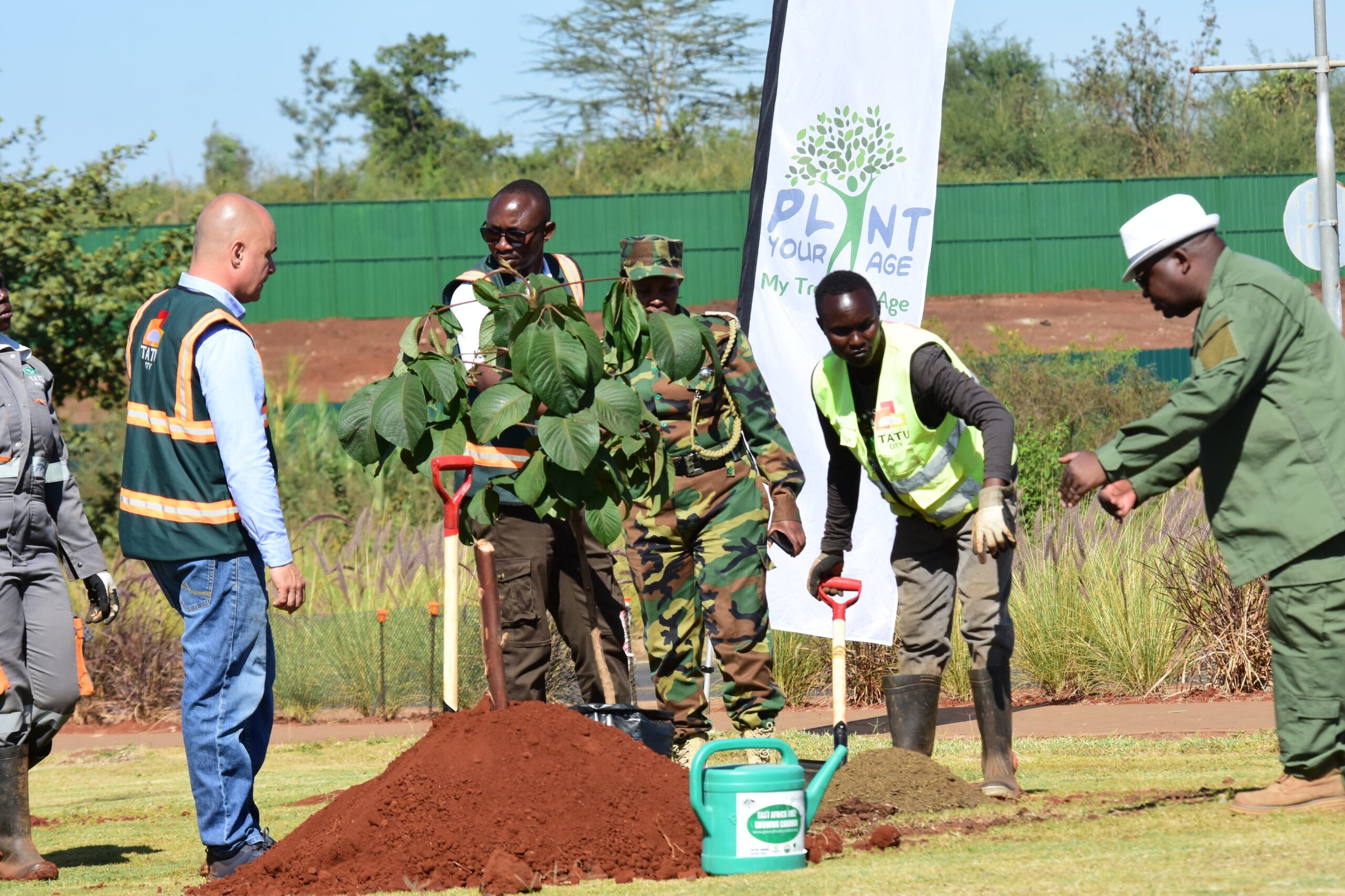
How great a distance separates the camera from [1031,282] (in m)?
42.5

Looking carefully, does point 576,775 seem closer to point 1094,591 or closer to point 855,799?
point 855,799

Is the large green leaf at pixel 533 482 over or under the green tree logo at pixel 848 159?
under

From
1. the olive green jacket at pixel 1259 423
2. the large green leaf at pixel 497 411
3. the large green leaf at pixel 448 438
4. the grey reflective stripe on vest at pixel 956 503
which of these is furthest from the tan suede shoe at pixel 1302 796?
the large green leaf at pixel 448 438

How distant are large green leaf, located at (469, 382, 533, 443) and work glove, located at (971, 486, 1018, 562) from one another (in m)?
1.51

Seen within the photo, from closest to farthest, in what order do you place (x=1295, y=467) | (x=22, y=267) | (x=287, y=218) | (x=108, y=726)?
1. (x=1295, y=467)
2. (x=108, y=726)
3. (x=22, y=267)
4. (x=287, y=218)

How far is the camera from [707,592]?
677 centimetres

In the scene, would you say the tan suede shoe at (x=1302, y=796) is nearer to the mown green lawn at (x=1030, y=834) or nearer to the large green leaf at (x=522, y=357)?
the mown green lawn at (x=1030, y=834)

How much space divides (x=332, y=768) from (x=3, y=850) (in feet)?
9.34

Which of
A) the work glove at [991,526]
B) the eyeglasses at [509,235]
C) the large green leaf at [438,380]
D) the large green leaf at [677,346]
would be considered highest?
the eyeglasses at [509,235]

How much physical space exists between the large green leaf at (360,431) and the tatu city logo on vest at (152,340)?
0.66 metres

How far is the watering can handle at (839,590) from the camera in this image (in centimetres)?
543

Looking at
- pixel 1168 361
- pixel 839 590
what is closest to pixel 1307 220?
pixel 839 590

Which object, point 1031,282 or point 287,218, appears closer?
point 287,218

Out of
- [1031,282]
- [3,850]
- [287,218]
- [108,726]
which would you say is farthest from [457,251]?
[3,850]
